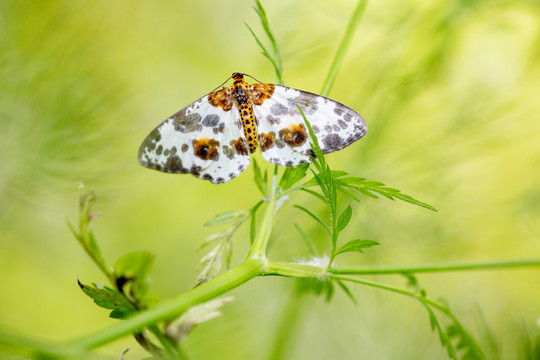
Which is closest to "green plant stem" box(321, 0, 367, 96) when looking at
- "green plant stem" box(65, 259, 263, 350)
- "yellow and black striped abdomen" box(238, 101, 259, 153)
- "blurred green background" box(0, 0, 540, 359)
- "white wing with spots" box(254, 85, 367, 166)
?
"white wing with spots" box(254, 85, 367, 166)

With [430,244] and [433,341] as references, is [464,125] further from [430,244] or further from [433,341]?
[433,341]

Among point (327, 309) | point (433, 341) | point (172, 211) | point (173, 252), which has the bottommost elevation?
point (433, 341)

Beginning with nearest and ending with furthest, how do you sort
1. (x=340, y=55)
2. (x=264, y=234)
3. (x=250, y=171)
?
1. (x=264, y=234)
2. (x=340, y=55)
3. (x=250, y=171)

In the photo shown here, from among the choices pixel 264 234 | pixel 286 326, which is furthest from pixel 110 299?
pixel 286 326

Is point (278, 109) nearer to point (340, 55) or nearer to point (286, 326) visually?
point (340, 55)

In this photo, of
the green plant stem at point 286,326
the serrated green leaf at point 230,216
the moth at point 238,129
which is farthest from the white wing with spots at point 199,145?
the green plant stem at point 286,326

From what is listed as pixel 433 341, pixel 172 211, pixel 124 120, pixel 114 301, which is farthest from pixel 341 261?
pixel 114 301

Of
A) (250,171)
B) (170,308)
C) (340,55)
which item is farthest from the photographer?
(250,171)
